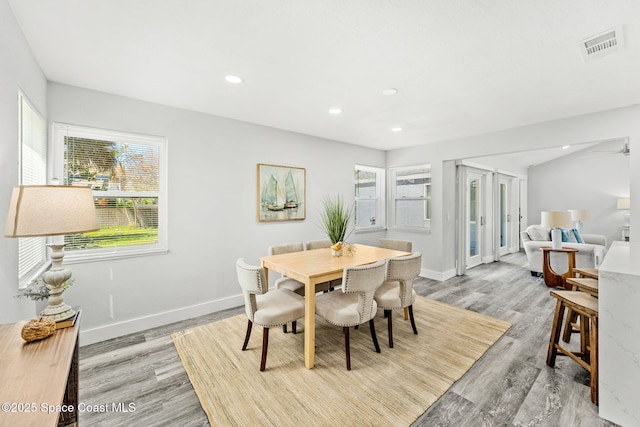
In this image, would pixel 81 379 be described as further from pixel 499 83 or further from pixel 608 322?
pixel 499 83

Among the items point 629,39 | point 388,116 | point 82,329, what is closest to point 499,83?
point 629,39

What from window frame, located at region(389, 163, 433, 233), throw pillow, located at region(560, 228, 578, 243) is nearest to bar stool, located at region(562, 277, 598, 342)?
window frame, located at region(389, 163, 433, 233)

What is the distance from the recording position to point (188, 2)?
150cm

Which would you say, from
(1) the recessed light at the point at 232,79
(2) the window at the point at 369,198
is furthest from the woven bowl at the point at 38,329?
(2) the window at the point at 369,198

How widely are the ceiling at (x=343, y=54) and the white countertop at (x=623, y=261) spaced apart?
4.99 ft

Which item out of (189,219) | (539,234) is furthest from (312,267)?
(539,234)

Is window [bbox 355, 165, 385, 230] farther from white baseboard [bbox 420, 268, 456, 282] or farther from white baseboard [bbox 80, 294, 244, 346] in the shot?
white baseboard [bbox 80, 294, 244, 346]

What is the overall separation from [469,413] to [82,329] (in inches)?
134

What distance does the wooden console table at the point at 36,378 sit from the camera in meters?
0.76

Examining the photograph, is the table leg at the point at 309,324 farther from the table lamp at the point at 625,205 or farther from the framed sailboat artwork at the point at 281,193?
the table lamp at the point at 625,205

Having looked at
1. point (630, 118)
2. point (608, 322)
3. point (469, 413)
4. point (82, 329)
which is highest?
point (630, 118)

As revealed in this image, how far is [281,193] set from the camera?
399 cm

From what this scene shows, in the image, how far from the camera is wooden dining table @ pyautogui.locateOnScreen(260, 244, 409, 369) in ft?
7.35

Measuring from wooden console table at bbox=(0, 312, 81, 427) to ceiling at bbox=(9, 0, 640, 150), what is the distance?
1.78 metres
